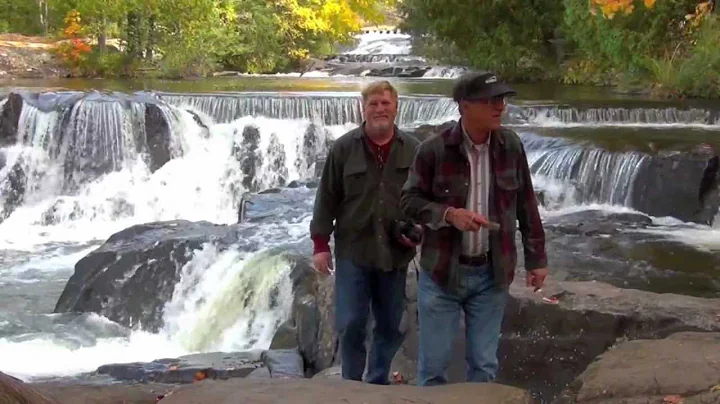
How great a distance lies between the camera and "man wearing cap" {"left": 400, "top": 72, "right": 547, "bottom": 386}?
3256 mm

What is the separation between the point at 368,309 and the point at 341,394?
64 cm

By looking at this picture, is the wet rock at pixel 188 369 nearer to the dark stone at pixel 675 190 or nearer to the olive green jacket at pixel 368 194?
the olive green jacket at pixel 368 194

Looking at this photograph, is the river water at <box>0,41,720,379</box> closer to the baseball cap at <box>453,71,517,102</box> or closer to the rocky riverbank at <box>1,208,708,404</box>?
the rocky riverbank at <box>1,208,708,404</box>

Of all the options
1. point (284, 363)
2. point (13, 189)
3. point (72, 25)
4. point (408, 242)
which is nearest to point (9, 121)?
point (13, 189)

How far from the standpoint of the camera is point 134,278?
848 cm

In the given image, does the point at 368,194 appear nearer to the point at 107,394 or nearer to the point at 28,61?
the point at 107,394

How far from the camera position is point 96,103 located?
14.6m

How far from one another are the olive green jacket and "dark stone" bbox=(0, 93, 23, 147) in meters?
11.9

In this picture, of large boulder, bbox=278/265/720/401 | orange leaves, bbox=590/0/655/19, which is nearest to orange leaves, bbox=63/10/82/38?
orange leaves, bbox=590/0/655/19

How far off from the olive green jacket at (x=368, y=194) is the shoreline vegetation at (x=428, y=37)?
12750mm

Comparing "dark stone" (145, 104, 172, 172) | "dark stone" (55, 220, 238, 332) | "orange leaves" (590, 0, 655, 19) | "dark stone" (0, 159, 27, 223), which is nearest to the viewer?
"dark stone" (55, 220, 238, 332)

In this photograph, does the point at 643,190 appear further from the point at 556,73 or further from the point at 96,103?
the point at 556,73

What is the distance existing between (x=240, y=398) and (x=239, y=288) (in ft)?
15.3

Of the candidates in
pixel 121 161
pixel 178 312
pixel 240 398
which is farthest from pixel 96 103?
pixel 240 398
